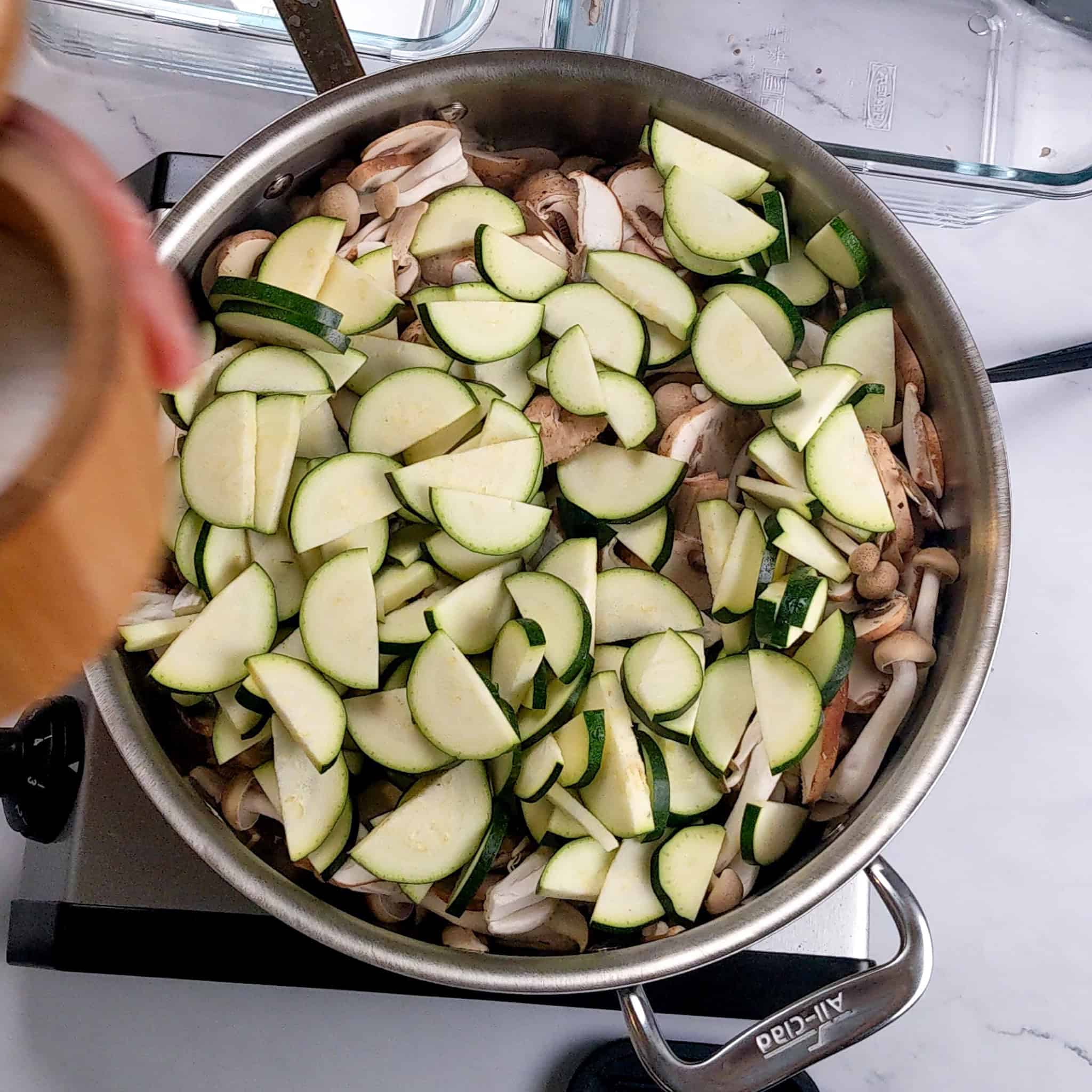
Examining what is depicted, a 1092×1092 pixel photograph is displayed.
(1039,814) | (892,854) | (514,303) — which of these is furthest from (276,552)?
(1039,814)

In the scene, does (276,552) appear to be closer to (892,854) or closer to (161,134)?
(161,134)

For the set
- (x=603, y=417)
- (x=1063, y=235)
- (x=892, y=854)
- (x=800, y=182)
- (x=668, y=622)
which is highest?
(x=800, y=182)

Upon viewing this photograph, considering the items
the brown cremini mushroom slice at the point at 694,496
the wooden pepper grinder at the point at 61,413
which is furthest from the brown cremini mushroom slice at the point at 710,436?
the wooden pepper grinder at the point at 61,413

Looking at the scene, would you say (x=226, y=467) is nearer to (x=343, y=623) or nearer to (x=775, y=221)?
(x=343, y=623)

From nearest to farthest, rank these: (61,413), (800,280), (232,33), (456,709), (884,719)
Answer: (61,413)
(456,709)
(884,719)
(800,280)
(232,33)

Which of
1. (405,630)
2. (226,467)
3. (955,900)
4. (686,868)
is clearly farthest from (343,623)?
(955,900)

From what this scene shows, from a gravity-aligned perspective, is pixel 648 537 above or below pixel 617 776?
above

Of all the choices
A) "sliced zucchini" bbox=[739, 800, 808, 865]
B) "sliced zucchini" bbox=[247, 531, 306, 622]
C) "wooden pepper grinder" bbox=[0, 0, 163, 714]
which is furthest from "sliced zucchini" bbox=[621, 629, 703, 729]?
"wooden pepper grinder" bbox=[0, 0, 163, 714]

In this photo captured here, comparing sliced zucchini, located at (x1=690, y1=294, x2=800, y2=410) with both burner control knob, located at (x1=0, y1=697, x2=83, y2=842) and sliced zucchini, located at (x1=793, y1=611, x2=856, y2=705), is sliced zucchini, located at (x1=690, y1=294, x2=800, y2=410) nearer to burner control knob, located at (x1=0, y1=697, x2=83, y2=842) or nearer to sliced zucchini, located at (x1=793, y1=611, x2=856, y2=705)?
sliced zucchini, located at (x1=793, y1=611, x2=856, y2=705)
